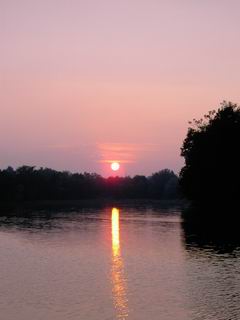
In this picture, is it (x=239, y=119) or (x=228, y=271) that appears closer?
(x=228, y=271)

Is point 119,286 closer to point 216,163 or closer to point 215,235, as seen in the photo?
point 215,235

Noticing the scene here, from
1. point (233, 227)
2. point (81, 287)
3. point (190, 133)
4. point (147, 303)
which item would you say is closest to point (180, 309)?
point (147, 303)

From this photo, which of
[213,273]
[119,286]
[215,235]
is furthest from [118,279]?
[215,235]

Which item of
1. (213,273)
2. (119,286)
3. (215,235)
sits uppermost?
(215,235)

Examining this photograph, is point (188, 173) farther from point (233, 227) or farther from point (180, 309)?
point (180, 309)

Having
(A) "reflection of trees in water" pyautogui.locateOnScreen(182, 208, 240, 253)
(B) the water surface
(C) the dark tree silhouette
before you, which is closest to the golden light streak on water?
(B) the water surface

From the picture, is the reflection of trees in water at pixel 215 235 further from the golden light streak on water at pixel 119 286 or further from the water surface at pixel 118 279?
the golden light streak on water at pixel 119 286

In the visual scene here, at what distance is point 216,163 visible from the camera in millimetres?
121688

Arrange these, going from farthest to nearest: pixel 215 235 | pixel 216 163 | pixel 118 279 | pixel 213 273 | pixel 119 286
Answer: pixel 216 163 → pixel 215 235 → pixel 213 273 → pixel 118 279 → pixel 119 286

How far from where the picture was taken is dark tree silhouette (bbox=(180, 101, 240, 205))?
12038 centimetres

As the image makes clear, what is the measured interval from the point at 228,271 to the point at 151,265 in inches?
260

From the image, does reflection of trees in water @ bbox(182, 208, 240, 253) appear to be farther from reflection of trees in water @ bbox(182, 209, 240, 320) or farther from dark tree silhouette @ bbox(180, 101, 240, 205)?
dark tree silhouette @ bbox(180, 101, 240, 205)

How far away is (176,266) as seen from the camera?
148ft

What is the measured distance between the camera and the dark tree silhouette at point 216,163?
120375mm
